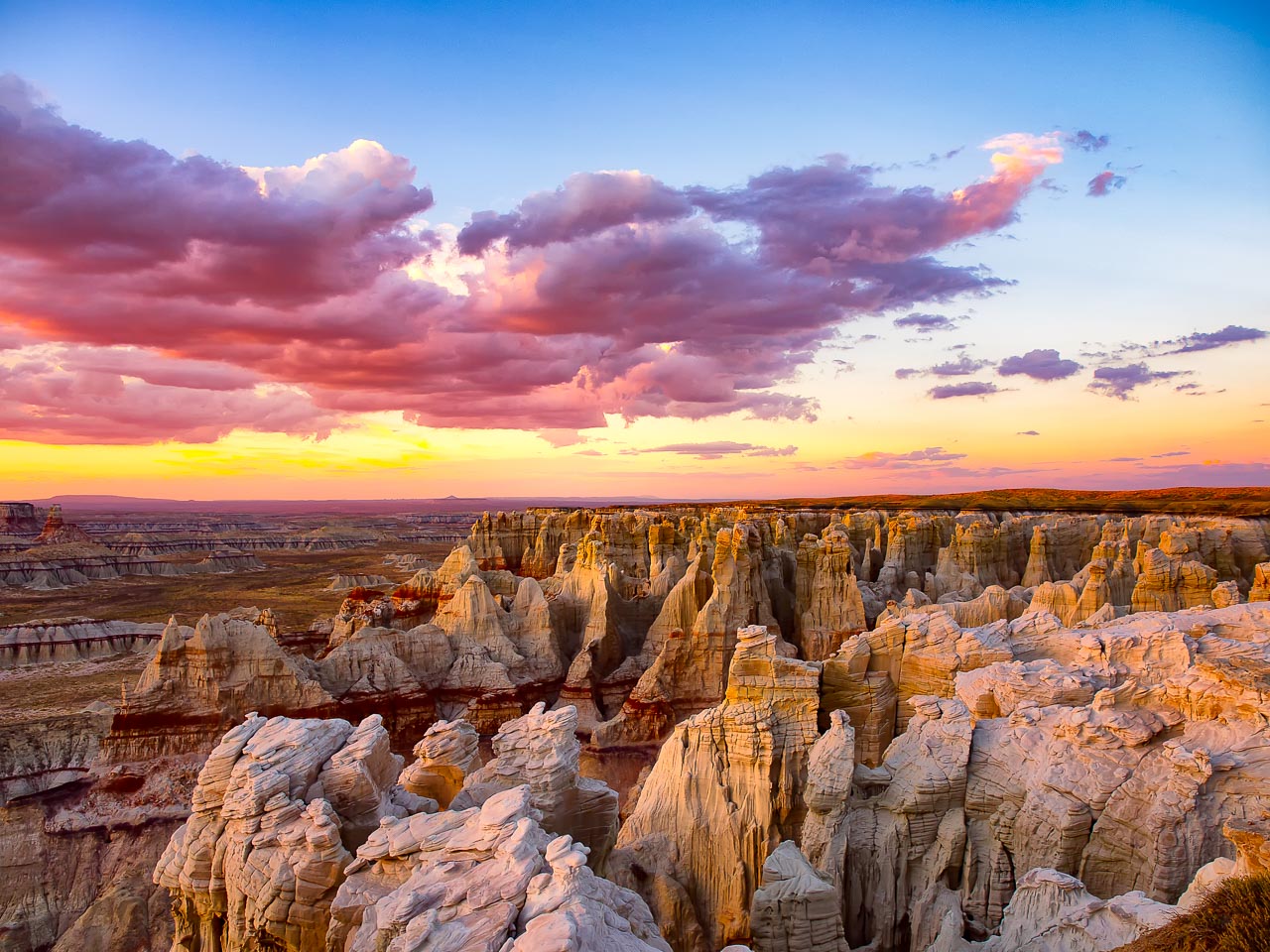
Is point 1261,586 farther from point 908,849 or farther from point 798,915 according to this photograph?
point 798,915

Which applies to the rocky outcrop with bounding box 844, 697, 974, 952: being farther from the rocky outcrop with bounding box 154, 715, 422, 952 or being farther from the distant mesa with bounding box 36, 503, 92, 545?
the distant mesa with bounding box 36, 503, 92, 545

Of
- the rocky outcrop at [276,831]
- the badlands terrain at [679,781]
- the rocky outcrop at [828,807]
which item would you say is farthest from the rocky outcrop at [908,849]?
the rocky outcrop at [276,831]

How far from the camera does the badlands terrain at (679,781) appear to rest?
10.1 metres

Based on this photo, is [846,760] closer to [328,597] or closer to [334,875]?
[334,875]

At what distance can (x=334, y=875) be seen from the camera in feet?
33.4

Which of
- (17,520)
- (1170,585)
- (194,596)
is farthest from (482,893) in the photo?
(17,520)

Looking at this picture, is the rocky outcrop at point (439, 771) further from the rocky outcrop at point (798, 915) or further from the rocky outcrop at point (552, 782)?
the rocky outcrop at point (798, 915)

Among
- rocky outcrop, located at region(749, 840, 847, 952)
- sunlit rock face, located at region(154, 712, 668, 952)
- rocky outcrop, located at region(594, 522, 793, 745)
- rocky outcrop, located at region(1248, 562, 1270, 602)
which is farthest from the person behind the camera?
rocky outcrop, located at region(594, 522, 793, 745)

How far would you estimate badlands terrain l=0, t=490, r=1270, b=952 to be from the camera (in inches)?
398

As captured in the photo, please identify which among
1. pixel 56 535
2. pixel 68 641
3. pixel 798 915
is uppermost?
pixel 56 535

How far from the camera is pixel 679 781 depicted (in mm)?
15055

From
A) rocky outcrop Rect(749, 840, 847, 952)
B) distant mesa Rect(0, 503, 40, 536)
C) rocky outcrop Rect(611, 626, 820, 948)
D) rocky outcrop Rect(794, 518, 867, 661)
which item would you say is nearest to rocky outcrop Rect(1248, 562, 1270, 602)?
rocky outcrop Rect(794, 518, 867, 661)

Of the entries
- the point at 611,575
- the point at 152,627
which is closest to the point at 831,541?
the point at 611,575

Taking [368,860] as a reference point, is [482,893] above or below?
above
